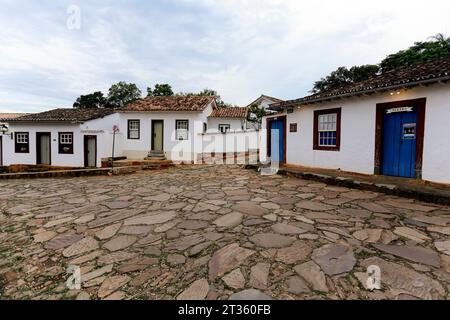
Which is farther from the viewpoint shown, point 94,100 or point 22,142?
point 94,100

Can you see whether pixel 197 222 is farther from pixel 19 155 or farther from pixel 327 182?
pixel 19 155

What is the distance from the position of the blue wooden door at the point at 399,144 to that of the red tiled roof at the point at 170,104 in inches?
395

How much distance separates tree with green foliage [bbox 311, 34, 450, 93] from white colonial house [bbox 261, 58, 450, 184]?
977 centimetres

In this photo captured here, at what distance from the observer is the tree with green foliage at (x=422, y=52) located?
2066 centimetres

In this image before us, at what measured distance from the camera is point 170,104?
1566cm

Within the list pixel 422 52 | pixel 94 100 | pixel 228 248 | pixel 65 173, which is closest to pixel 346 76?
pixel 422 52

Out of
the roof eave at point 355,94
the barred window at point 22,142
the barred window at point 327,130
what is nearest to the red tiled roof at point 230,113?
the roof eave at point 355,94

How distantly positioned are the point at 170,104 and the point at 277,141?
8014 millimetres

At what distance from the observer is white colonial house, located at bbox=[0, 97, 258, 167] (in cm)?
1498

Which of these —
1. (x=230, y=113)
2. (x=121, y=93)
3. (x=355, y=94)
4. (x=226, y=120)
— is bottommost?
(x=355, y=94)

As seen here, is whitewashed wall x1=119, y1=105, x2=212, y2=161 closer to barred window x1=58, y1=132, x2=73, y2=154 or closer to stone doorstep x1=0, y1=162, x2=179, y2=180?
barred window x1=58, y1=132, x2=73, y2=154

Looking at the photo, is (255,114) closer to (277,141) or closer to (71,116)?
(277,141)

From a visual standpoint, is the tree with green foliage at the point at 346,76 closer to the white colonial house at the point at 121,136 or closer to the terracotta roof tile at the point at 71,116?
the white colonial house at the point at 121,136
